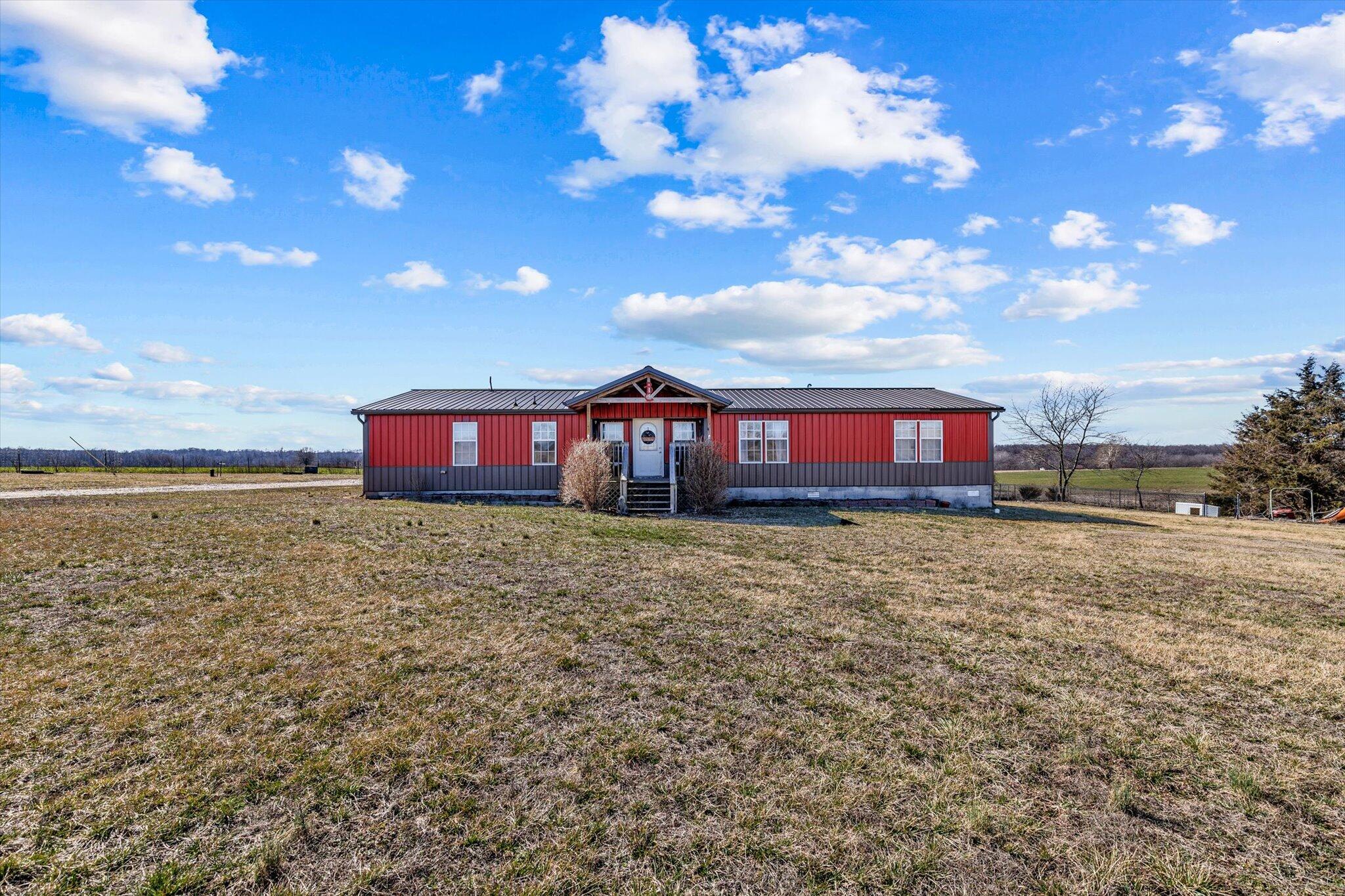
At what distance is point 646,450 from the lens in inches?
740

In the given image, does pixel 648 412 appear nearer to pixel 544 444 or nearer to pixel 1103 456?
pixel 544 444

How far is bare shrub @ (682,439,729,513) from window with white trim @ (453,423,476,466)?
23.1 ft

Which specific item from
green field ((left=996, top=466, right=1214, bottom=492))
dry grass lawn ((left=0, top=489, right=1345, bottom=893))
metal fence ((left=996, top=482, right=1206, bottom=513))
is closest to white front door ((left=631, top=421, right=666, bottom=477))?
dry grass lawn ((left=0, top=489, right=1345, bottom=893))

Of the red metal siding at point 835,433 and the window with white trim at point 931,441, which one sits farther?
the window with white trim at point 931,441

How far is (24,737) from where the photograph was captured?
3795 millimetres

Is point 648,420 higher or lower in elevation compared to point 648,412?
lower

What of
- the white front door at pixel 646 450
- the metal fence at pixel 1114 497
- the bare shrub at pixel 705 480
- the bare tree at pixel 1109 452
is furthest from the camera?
the bare tree at pixel 1109 452

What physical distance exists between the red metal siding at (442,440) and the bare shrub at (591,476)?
137 inches

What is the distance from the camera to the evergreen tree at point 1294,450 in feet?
82.3

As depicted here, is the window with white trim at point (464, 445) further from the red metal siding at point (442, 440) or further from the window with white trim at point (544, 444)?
the window with white trim at point (544, 444)

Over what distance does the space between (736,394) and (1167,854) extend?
1913cm

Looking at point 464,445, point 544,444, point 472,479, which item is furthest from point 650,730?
point 464,445

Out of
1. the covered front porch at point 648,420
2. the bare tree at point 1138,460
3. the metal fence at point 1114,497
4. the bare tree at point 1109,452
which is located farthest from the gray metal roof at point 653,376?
the bare tree at point 1109,452

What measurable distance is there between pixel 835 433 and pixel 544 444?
29.6ft
